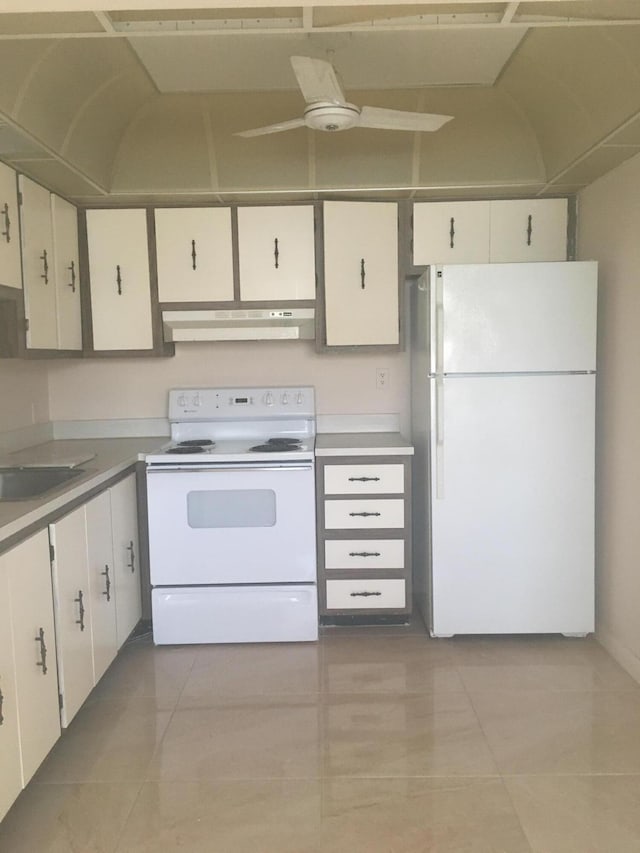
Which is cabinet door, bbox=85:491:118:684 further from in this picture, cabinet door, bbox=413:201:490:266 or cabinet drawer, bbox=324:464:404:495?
cabinet door, bbox=413:201:490:266

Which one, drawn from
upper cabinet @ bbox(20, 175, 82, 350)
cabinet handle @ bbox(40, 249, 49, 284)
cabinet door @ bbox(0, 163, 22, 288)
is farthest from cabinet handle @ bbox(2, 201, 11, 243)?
cabinet handle @ bbox(40, 249, 49, 284)

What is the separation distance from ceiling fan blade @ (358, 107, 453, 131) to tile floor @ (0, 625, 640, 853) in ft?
7.08

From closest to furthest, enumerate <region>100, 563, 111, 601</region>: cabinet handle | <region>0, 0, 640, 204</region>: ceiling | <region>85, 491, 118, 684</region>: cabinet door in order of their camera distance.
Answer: <region>0, 0, 640, 204</region>: ceiling
<region>85, 491, 118, 684</region>: cabinet door
<region>100, 563, 111, 601</region>: cabinet handle

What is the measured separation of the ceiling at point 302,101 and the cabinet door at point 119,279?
0.41 feet

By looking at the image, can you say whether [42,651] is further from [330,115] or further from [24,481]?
[330,115]

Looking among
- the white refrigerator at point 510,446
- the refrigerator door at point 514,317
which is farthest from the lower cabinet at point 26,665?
the refrigerator door at point 514,317

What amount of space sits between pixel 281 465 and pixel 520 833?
5.69 feet

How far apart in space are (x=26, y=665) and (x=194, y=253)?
2.15 meters

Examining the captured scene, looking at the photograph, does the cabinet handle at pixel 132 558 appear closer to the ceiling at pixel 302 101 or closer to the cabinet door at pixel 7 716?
the cabinet door at pixel 7 716

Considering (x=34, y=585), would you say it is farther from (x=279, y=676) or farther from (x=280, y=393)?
(x=280, y=393)

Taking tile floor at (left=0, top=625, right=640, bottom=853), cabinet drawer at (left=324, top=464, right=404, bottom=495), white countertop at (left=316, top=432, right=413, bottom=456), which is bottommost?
tile floor at (left=0, top=625, right=640, bottom=853)

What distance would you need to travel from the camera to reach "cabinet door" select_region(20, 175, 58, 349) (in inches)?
113

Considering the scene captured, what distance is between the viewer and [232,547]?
3.22 metres

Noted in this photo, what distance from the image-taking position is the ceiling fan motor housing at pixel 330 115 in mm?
2320
